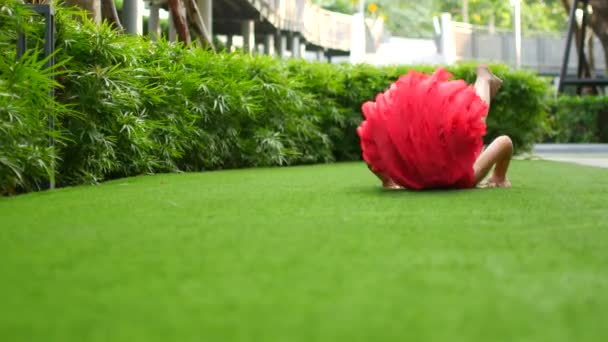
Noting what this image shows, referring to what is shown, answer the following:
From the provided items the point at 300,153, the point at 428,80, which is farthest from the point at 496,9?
the point at 428,80

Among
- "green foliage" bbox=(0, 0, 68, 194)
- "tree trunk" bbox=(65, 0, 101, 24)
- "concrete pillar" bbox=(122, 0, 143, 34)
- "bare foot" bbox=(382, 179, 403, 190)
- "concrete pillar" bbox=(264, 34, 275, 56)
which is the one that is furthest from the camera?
"concrete pillar" bbox=(264, 34, 275, 56)

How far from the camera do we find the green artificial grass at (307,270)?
1.70 metres

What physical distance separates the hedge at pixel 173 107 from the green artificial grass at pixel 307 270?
0.89m

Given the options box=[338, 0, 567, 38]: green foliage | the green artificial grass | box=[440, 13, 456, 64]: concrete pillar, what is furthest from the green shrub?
box=[338, 0, 567, 38]: green foliage

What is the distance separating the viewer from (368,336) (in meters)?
1.61

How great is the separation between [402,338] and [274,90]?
7.68m

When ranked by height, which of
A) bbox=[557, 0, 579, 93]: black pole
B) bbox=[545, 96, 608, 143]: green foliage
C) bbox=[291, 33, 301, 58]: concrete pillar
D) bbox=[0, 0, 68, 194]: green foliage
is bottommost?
bbox=[545, 96, 608, 143]: green foliage

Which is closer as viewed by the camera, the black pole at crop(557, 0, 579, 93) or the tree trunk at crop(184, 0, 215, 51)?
the tree trunk at crop(184, 0, 215, 51)

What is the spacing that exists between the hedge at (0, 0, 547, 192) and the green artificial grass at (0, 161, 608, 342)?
89cm

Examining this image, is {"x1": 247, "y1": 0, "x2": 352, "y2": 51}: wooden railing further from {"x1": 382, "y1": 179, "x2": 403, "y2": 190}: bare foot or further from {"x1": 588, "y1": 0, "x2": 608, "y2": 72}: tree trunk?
{"x1": 382, "y1": 179, "x2": 403, "y2": 190}: bare foot

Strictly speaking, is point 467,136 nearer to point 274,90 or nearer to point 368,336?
point 368,336

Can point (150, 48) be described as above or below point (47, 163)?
above

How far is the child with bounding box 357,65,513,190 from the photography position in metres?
4.71

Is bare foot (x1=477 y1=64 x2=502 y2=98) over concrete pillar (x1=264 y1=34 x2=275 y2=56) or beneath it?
beneath
